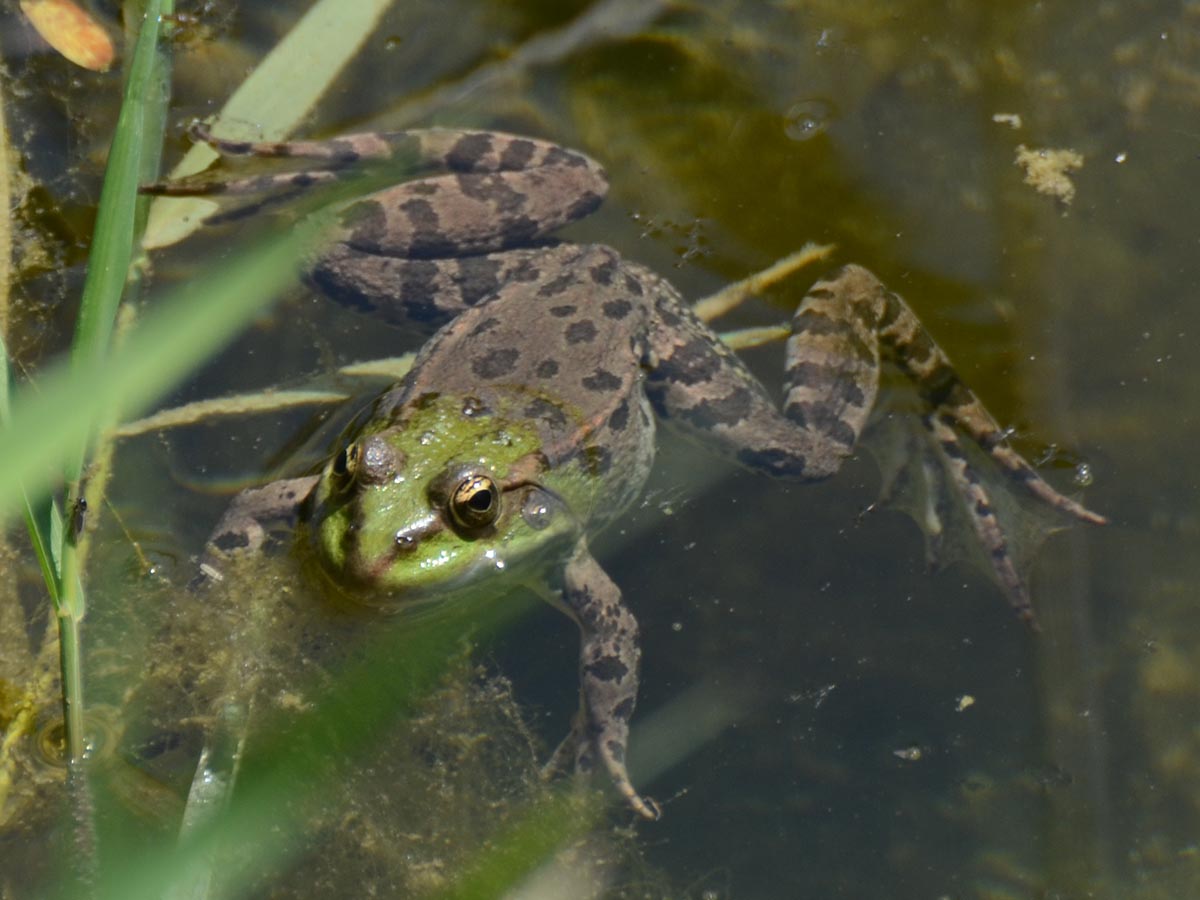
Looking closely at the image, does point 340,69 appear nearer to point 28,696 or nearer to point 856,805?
point 28,696

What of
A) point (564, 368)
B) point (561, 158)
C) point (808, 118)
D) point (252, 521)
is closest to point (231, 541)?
point (252, 521)

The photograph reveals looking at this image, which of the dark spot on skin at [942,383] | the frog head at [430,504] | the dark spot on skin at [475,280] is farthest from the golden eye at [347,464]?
the dark spot on skin at [942,383]

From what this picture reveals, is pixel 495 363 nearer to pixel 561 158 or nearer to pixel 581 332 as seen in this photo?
pixel 581 332

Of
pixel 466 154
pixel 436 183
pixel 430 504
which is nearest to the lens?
pixel 430 504

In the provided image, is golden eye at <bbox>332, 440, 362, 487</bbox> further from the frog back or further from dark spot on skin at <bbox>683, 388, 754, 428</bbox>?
dark spot on skin at <bbox>683, 388, 754, 428</bbox>

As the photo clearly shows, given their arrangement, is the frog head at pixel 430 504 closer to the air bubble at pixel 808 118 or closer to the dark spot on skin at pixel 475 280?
the dark spot on skin at pixel 475 280
